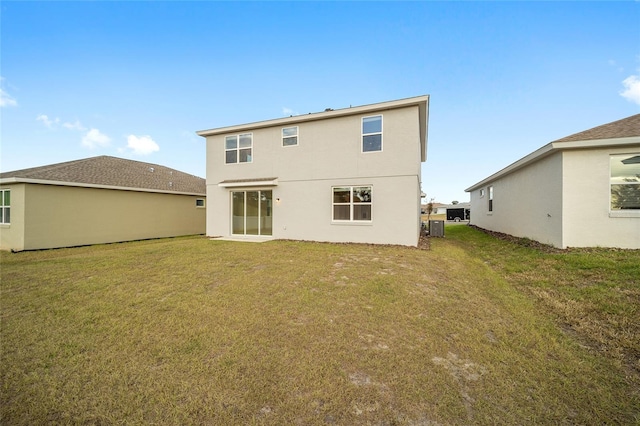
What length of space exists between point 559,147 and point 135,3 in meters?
18.3

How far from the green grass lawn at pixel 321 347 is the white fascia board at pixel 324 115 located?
6962 mm

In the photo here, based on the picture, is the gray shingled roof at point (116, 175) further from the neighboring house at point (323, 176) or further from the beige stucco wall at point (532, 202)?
the beige stucco wall at point (532, 202)

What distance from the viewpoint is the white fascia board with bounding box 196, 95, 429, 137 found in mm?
10023

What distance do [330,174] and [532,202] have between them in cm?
931

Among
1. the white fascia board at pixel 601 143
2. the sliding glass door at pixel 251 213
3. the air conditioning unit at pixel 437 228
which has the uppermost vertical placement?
the white fascia board at pixel 601 143

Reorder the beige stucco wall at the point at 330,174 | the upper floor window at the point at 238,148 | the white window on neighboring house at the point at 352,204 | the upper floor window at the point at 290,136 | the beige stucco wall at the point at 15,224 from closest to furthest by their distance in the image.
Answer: the beige stucco wall at the point at 330,174 < the white window on neighboring house at the point at 352,204 < the beige stucco wall at the point at 15,224 < the upper floor window at the point at 290,136 < the upper floor window at the point at 238,148

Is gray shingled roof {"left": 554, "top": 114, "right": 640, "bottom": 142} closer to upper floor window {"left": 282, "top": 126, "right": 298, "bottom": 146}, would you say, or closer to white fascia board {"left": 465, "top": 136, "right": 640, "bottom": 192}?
white fascia board {"left": 465, "top": 136, "right": 640, "bottom": 192}

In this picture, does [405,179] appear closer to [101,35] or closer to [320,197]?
[320,197]

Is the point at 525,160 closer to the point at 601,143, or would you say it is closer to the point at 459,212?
the point at 601,143

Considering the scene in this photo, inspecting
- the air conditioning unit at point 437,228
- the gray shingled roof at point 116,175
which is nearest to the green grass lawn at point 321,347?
the air conditioning unit at point 437,228

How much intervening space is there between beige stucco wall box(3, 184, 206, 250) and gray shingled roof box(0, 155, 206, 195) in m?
0.48

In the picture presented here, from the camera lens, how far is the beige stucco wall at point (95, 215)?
466 inches

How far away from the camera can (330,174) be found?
37.7 ft

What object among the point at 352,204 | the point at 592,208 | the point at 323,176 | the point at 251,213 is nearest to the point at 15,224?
the point at 251,213
